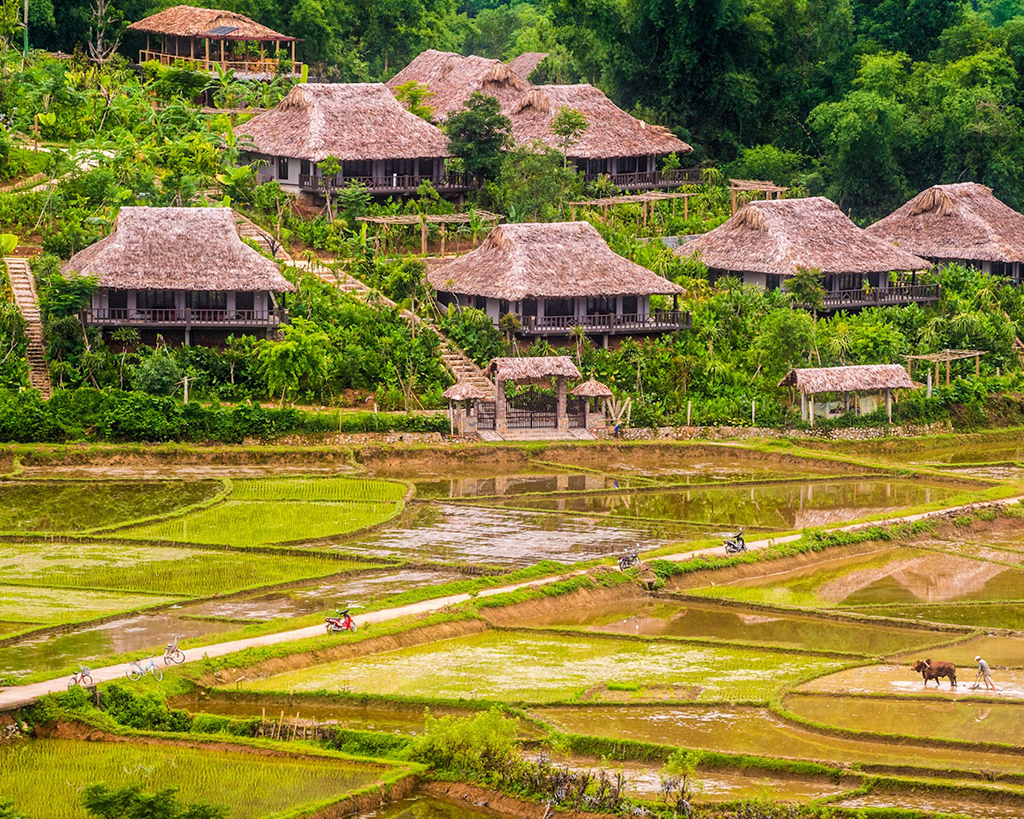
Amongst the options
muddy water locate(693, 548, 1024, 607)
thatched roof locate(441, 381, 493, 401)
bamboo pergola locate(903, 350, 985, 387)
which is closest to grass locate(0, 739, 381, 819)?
muddy water locate(693, 548, 1024, 607)

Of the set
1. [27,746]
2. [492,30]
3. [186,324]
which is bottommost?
[27,746]

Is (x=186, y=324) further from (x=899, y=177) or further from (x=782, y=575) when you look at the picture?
(x=899, y=177)

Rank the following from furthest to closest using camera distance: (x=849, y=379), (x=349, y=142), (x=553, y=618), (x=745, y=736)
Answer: (x=349, y=142)
(x=849, y=379)
(x=553, y=618)
(x=745, y=736)

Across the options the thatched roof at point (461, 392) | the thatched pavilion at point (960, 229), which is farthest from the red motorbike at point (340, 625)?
the thatched pavilion at point (960, 229)

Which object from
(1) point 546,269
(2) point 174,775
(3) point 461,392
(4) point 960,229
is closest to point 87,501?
(3) point 461,392

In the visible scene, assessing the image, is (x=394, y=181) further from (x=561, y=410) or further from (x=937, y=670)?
(x=937, y=670)

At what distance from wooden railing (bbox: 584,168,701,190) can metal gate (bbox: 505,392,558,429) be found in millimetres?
19175

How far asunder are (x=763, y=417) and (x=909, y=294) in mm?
11372

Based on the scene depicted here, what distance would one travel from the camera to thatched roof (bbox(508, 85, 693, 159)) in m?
70.3

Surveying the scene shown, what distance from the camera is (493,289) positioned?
55969 millimetres

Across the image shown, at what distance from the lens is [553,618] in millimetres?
37625

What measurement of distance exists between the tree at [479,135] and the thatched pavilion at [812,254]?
737 cm

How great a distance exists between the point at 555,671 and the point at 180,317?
2335 cm

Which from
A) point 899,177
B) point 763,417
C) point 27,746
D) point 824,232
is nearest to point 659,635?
point 27,746
